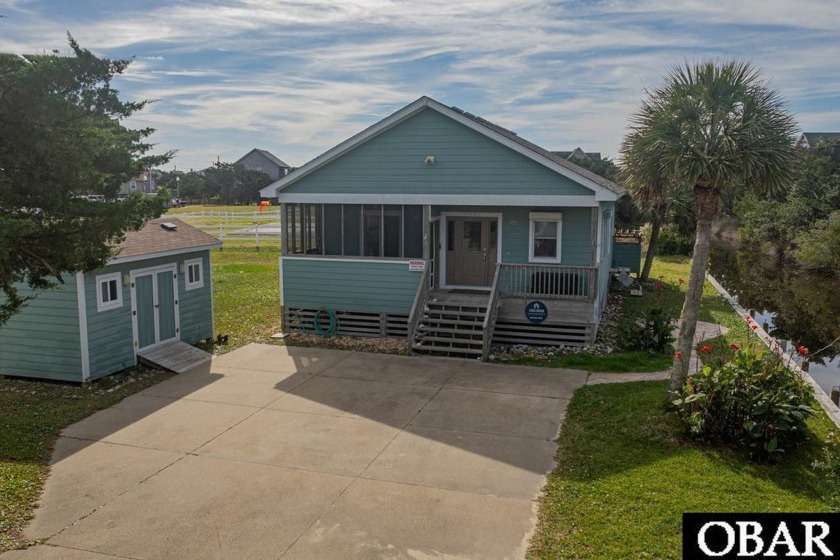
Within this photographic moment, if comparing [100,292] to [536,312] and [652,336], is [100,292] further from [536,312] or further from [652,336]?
[652,336]

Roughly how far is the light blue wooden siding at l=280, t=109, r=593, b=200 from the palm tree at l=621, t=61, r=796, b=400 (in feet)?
16.6

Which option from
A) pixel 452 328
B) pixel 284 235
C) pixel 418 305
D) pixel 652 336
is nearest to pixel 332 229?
pixel 284 235

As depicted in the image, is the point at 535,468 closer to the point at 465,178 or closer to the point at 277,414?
the point at 277,414

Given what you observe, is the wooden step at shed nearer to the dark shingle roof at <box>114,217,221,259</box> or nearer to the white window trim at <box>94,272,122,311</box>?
the white window trim at <box>94,272,122,311</box>

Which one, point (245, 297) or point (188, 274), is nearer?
point (188, 274)

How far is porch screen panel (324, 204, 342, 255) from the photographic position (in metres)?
16.0

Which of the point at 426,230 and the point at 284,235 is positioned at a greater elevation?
the point at 426,230

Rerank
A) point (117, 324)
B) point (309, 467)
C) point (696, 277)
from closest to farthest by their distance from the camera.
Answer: point (309, 467)
point (696, 277)
point (117, 324)

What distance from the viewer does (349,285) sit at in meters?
15.8

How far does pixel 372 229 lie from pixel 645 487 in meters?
9.84

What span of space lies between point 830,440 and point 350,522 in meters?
5.47

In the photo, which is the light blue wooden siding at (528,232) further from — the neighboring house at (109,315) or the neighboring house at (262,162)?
the neighboring house at (262,162)

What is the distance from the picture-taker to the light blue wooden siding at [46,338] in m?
11.5

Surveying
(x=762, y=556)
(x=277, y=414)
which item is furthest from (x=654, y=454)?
(x=277, y=414)
